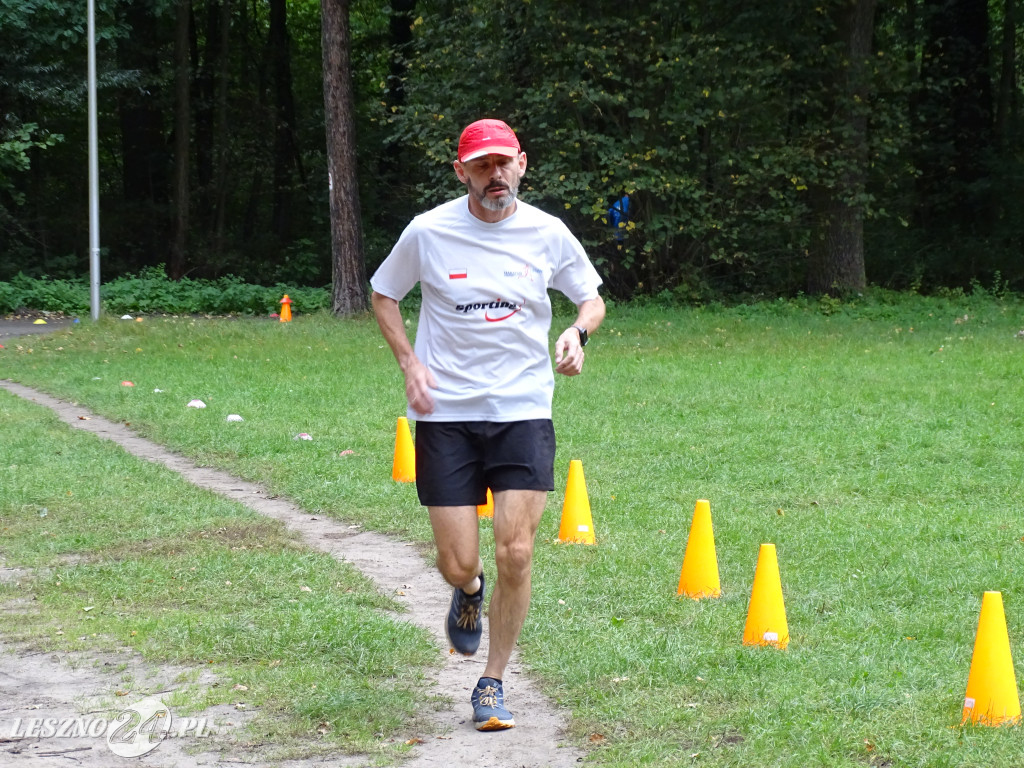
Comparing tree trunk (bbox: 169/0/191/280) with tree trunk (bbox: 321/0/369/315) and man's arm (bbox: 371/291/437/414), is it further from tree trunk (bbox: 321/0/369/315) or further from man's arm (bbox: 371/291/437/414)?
man's arm (bbox: 371/291/437/414)

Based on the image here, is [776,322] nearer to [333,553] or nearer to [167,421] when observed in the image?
[167,421]

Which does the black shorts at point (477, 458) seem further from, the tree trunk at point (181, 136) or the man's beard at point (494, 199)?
the tree trunk at point (181, 136)

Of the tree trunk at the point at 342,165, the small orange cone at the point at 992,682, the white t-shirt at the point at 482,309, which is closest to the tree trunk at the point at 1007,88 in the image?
the tree trunk at the point at 342,165

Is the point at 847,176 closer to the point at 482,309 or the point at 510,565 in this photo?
the point at 482,309

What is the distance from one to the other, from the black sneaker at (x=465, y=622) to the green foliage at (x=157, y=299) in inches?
827

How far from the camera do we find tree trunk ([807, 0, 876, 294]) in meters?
23.8

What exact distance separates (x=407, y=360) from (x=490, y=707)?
4.14 ft

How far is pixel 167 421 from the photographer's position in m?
11.7

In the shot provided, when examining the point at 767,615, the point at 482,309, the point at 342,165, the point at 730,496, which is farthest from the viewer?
the point at 342,165

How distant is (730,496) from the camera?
333 inches

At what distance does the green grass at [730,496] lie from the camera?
14.9ft

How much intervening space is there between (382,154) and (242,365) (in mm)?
21364
